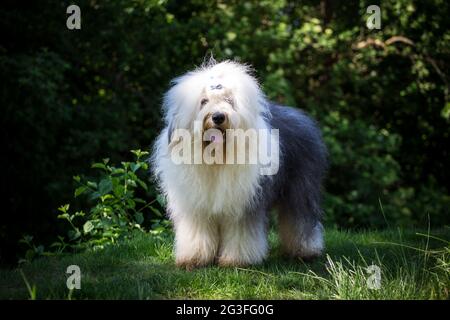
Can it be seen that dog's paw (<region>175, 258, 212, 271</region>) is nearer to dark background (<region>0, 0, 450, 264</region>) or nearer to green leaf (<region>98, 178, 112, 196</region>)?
green leaf (<region>98, 178, 112, 196</region>)

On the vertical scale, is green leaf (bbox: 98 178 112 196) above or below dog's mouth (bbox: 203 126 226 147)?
below

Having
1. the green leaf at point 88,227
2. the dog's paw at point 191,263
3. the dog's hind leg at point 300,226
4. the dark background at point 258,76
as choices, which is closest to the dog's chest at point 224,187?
the dog's paw at point 191,263

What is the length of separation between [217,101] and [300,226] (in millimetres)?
1311

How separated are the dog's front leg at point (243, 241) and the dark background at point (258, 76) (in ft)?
12.0

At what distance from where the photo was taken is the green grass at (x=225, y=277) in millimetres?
3871

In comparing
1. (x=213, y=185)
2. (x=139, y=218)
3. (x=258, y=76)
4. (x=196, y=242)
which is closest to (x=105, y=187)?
(x=139, y=218)

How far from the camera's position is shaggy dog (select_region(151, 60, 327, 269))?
14.9 ft

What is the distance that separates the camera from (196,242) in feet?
15.7

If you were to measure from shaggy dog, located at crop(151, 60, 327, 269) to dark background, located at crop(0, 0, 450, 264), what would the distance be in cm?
324

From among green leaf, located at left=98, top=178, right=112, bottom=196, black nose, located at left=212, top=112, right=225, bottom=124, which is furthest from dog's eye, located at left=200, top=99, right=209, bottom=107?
green leaf, located at left=98, top=178, right=112, bottom=196

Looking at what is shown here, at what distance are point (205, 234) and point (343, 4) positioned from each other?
686 centimetres
